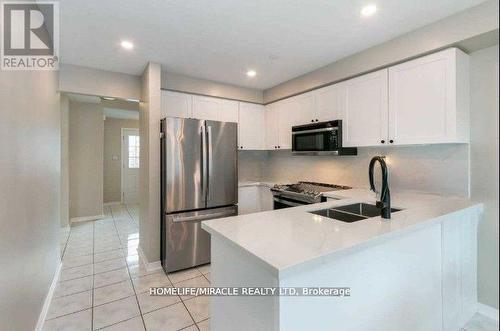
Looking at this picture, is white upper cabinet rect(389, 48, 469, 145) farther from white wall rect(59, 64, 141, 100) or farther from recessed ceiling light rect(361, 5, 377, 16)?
white wall rect(59, 64, 141, 100)

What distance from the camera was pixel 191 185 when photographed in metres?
2.89

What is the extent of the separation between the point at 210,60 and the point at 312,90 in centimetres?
141

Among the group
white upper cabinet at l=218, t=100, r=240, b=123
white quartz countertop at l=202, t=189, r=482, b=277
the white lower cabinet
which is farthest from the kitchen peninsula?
white upper cabinet at l=218, t=100, r=240, b=123

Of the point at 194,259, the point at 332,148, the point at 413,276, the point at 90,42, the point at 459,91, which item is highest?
the point at 90,42

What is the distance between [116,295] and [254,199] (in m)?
2.16

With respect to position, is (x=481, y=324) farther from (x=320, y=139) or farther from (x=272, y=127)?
(x=272, y=127)

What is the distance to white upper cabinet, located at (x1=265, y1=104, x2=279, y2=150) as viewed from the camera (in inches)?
155

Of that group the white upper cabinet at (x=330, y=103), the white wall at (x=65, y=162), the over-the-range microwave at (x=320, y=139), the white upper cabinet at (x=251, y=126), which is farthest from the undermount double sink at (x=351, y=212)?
the white wall at (x=65, y=162)

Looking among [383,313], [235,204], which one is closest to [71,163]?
[235,204]

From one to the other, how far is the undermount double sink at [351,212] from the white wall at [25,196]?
6.02 ft

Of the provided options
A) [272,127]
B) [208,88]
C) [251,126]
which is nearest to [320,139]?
[272,127]

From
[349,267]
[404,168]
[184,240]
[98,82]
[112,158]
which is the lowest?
[184,240]

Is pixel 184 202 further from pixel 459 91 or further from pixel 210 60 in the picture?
pixel 459 91

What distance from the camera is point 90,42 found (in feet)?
7.79
